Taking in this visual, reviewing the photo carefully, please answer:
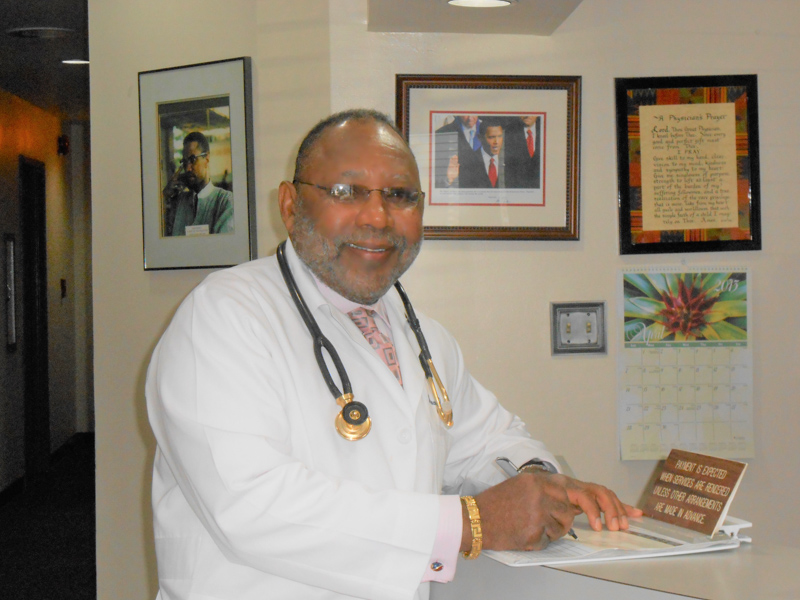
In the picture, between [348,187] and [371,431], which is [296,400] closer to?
[371,431]

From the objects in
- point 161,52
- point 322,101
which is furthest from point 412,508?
point 161,52

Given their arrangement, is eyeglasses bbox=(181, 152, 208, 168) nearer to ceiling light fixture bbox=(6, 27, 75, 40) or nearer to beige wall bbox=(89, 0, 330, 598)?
beige wall bbox=(89, 0, 330, 598)

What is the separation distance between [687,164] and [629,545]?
1562 mm

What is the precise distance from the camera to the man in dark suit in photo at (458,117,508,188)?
2475 mm

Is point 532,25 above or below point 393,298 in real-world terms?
above

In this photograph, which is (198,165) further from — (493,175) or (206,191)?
(493,175)

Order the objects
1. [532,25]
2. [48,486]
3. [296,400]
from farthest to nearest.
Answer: [48,486]
[532,25]
[296,400]

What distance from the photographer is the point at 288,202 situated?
1.67 meters

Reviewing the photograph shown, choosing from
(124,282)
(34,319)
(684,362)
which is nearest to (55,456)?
(34,319)

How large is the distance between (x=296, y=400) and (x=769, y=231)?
178 centimetres

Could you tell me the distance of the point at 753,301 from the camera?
2537mm

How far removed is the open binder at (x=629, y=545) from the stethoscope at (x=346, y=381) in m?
0.29

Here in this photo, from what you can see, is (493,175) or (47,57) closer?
(493,175)

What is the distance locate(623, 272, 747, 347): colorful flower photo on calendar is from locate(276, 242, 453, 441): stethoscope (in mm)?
1084
